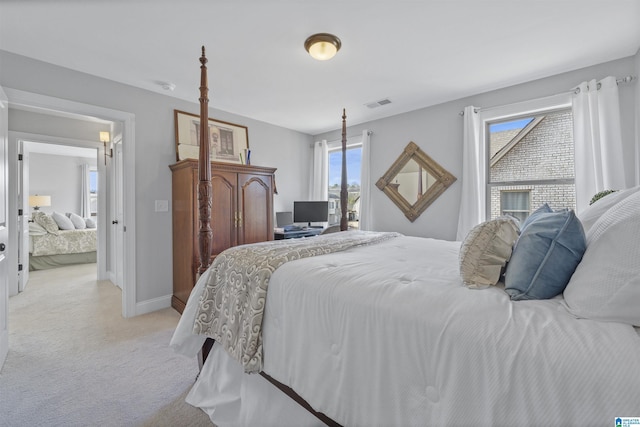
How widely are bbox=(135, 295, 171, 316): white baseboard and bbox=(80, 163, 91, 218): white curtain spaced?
639cm

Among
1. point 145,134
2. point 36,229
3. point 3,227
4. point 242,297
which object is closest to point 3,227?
point 3,227

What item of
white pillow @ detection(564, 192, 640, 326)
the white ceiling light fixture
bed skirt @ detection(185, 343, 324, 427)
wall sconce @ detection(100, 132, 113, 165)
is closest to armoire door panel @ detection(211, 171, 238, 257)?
the white ceiling light fixture

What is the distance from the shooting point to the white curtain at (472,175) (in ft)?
10.7

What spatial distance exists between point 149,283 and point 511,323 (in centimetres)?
342

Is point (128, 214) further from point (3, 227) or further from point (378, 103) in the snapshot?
point (378, 103)

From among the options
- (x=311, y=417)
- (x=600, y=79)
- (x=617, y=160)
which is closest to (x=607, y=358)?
(x=311, y=417)

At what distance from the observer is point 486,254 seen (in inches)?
42.7

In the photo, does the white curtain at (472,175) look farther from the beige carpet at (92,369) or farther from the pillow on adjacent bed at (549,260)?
the beige carpet at (92,369)

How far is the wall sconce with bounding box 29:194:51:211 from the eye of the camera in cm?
638

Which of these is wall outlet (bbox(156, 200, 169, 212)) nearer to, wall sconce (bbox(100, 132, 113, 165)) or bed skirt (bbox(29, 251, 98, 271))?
wall sconce (bbox(100, 132, 113, 165))

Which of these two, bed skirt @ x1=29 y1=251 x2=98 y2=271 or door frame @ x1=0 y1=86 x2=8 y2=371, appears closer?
door frame @ x1=0 y1=86 x2=8 y2=371

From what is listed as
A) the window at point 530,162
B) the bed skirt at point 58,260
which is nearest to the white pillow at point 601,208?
the window at point 530,162

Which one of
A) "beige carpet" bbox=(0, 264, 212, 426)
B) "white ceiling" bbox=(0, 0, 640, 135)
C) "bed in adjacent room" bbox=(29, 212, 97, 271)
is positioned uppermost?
"white ceiling" bbox=(0, 0, 640, 135)

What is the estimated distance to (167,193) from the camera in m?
3.27
